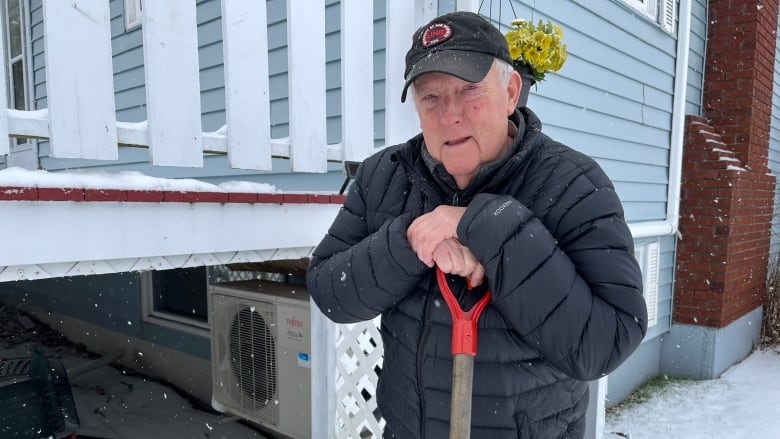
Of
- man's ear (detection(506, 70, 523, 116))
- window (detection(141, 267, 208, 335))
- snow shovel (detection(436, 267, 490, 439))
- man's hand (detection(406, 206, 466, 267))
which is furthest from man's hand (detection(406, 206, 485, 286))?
window (detection(141, 267, 208, 335))

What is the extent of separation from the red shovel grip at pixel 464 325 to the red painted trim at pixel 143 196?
1298 mm

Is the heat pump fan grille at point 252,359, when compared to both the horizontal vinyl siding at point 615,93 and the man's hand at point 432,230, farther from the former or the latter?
the horizontal vinyl siding at point 615,93

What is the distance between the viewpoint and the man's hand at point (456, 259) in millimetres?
1188

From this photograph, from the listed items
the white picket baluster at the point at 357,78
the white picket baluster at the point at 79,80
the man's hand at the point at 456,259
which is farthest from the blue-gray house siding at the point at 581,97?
the man's hand at the point at 456,259

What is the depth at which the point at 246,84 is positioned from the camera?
7.36ft

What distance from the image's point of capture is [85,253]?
5.84 ft

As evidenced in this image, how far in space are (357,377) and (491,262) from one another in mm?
2010

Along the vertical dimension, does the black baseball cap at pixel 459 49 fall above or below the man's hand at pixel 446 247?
above

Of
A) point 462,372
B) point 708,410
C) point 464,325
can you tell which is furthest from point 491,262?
point 708,410

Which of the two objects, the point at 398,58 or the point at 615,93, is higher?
the point at 615,93

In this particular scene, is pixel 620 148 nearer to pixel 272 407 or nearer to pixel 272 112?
pixel 272 112

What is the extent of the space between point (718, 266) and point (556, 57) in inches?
164

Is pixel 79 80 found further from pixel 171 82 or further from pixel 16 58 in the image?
pixel 16 58

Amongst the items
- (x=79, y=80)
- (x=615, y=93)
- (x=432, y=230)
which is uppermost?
(x=615, y=93)
